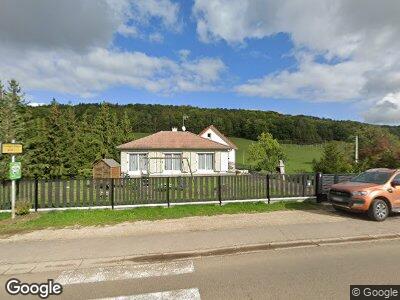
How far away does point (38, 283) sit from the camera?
17.9 feet

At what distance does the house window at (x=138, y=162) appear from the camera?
3030 centimetres

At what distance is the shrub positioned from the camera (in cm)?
1067

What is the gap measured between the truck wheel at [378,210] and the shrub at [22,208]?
35.7 feet

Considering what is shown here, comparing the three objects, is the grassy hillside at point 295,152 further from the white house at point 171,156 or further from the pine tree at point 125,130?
the white house at point 171,156

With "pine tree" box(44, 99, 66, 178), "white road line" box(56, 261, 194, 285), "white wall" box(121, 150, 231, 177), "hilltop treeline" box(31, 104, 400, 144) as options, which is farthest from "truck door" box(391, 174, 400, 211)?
"hilltop treeline" box(31, 104, 400, 144)

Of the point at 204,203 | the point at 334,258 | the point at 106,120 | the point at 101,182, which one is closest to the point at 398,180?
the point at 334,258

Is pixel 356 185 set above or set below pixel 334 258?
above

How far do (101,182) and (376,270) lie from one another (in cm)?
887

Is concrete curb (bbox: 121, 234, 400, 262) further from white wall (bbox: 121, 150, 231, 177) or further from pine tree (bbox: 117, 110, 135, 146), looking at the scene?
pine tree (bbox: 117, 110, 135, 146)

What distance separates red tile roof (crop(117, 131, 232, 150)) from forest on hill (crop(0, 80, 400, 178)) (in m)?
10.7

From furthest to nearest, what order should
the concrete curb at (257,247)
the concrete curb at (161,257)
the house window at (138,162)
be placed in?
the house window at (138,162) < the concrete curb at (257,247) < the concrete curb at (161,257)

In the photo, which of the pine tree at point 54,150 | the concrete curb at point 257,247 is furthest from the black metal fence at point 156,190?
the pine tree at point 54,150

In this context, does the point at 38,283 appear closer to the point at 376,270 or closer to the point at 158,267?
the point at 158,267

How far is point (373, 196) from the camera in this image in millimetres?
9961
